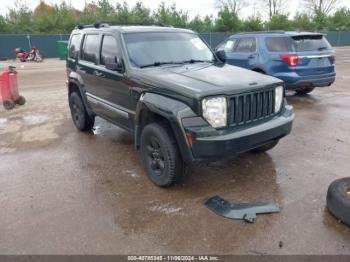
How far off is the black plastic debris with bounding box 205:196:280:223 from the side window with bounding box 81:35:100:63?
3040mm

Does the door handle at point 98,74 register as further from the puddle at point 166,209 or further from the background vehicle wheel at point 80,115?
the puddle at point 166,209

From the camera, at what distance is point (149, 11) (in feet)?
119

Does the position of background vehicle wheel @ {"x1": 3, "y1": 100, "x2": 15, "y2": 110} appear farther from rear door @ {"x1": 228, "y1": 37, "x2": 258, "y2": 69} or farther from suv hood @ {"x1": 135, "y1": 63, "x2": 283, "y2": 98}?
rear door @ {"x1": 228, "y1": 37, "x2": 258, "y2": 69}

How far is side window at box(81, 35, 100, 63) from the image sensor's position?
16.8 feet

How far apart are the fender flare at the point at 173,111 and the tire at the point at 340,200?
1.47 metres

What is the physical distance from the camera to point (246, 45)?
8.62 m

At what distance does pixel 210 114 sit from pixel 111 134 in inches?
127

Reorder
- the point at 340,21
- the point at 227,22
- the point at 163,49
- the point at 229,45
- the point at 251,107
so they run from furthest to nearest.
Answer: the point at 340,21, the point at 227,22, the point at 229,45, the point at 163,49, the point at 251,107

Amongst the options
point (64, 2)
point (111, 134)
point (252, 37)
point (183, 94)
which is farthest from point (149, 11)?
point (183, 94)

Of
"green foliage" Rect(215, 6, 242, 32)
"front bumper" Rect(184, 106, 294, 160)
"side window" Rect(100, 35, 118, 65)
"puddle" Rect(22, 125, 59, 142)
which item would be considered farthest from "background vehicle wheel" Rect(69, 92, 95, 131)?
"green foliage" Rect(215, 6, 242, 32)

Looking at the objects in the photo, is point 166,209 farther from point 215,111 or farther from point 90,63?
point 90,63

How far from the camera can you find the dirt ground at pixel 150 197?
2943 mm

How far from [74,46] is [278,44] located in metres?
4.75

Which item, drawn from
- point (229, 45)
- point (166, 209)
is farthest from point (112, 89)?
point (229, 45)
